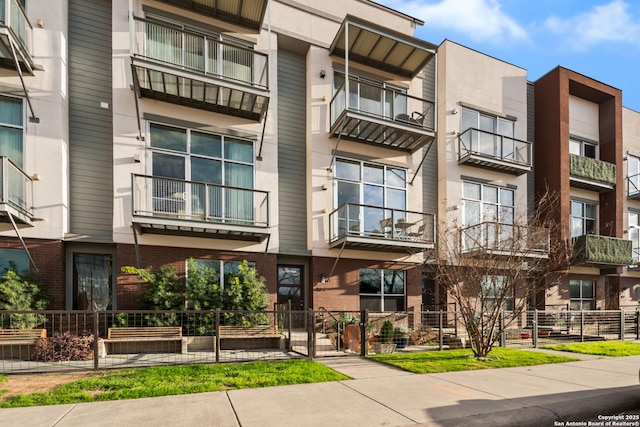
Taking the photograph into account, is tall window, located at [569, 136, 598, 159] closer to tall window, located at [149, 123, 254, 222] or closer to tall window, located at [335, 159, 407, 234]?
tall window, located at [335, 159, 407, 234]

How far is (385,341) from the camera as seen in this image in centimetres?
1116

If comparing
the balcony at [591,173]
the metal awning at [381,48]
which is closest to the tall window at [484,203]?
the balcony at [591,173]

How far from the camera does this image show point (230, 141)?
13.0m

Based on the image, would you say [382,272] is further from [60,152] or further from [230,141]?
[60,152]

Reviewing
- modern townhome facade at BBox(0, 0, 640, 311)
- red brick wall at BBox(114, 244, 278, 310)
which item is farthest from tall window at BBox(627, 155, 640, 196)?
red brick wall at BBox(114, 244, 278, 310)

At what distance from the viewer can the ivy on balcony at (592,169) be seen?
61.6ft

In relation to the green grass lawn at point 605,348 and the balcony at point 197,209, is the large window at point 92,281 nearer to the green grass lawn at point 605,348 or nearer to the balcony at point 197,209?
the balcony at point 197,209

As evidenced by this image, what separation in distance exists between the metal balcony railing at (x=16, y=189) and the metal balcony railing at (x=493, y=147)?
1486 centimetres

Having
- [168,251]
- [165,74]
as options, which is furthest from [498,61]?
[168,251]

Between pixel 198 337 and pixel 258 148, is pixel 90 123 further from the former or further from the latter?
pixel 198 337

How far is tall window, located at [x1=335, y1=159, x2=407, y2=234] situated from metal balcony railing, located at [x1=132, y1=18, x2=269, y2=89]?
A: 4375mm

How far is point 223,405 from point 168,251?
22.6ft

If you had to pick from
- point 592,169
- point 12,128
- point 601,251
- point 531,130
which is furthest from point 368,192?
point 592,169

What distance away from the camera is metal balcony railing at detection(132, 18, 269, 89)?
1152cm
